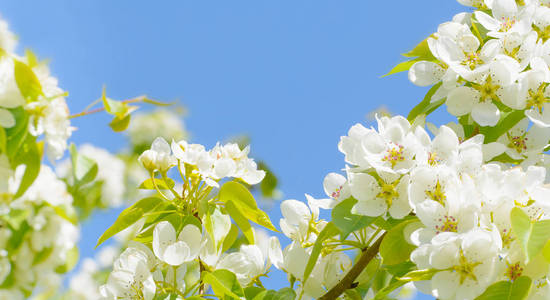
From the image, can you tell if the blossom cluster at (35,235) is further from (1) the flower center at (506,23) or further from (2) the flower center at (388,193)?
(1) the flower center at (506,23)

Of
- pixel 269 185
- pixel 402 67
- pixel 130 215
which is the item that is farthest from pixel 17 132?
pixel 269 185

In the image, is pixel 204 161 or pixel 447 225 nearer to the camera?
pixel 447 225

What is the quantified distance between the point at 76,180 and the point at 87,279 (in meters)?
4.42

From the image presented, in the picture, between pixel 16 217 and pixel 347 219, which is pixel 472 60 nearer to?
pixel 347 219

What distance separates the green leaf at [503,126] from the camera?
1.15m

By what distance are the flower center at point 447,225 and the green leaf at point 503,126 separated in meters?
0.35

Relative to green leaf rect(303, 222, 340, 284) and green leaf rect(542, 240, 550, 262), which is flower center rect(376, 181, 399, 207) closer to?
green leaf rect(303, 222, 340, 284)

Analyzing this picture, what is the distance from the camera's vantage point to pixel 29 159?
1504mm

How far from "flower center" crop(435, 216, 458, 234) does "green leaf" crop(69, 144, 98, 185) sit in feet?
3.73

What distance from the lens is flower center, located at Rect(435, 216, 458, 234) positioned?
86 cm

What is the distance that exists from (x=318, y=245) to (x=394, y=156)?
0.21 metres

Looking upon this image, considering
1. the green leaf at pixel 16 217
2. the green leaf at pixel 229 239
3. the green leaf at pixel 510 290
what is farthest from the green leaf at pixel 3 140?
the green leaf at pixel 510 290

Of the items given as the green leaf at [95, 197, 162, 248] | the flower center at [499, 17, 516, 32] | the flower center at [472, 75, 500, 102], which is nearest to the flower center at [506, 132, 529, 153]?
the flower center at [472, 75, 500, 102]

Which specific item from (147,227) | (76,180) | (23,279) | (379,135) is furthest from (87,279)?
(379,135)
